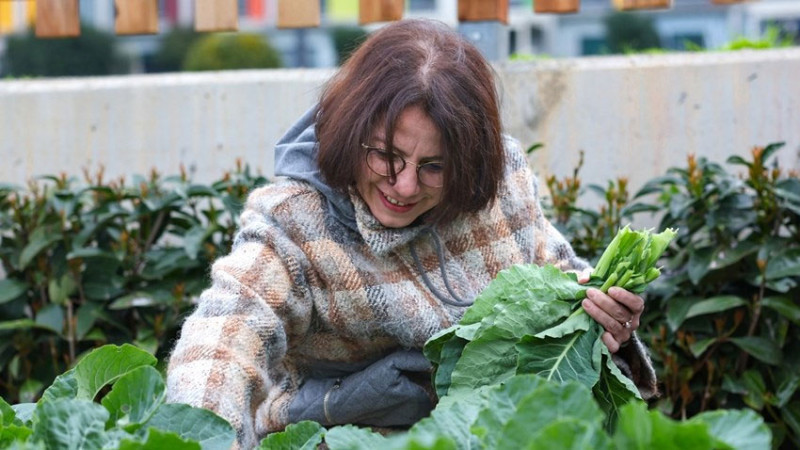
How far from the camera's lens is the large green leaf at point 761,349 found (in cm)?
349

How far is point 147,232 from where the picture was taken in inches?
156

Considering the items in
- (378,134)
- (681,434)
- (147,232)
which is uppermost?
(378,134)

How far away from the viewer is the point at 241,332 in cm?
220

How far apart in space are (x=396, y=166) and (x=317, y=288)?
32cm

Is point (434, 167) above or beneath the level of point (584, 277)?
above

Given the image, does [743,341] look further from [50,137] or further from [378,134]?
[50,137]

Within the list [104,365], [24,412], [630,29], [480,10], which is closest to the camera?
[104,365]

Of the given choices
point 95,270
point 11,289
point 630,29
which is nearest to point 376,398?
point 95,270

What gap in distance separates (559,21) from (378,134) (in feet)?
94.2

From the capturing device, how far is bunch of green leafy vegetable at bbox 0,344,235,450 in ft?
4.23

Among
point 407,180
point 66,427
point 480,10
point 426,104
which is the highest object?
point 480,10

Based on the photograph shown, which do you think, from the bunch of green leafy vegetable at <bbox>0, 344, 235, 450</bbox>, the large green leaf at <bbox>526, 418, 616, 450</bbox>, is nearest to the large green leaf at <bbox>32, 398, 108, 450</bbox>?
the bunch of green leafy vegetable at <bbox>0, 344, 235, 450</bbox>

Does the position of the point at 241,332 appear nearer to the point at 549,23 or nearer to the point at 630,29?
the point at 630,29

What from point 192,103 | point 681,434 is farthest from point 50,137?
point 681,434
